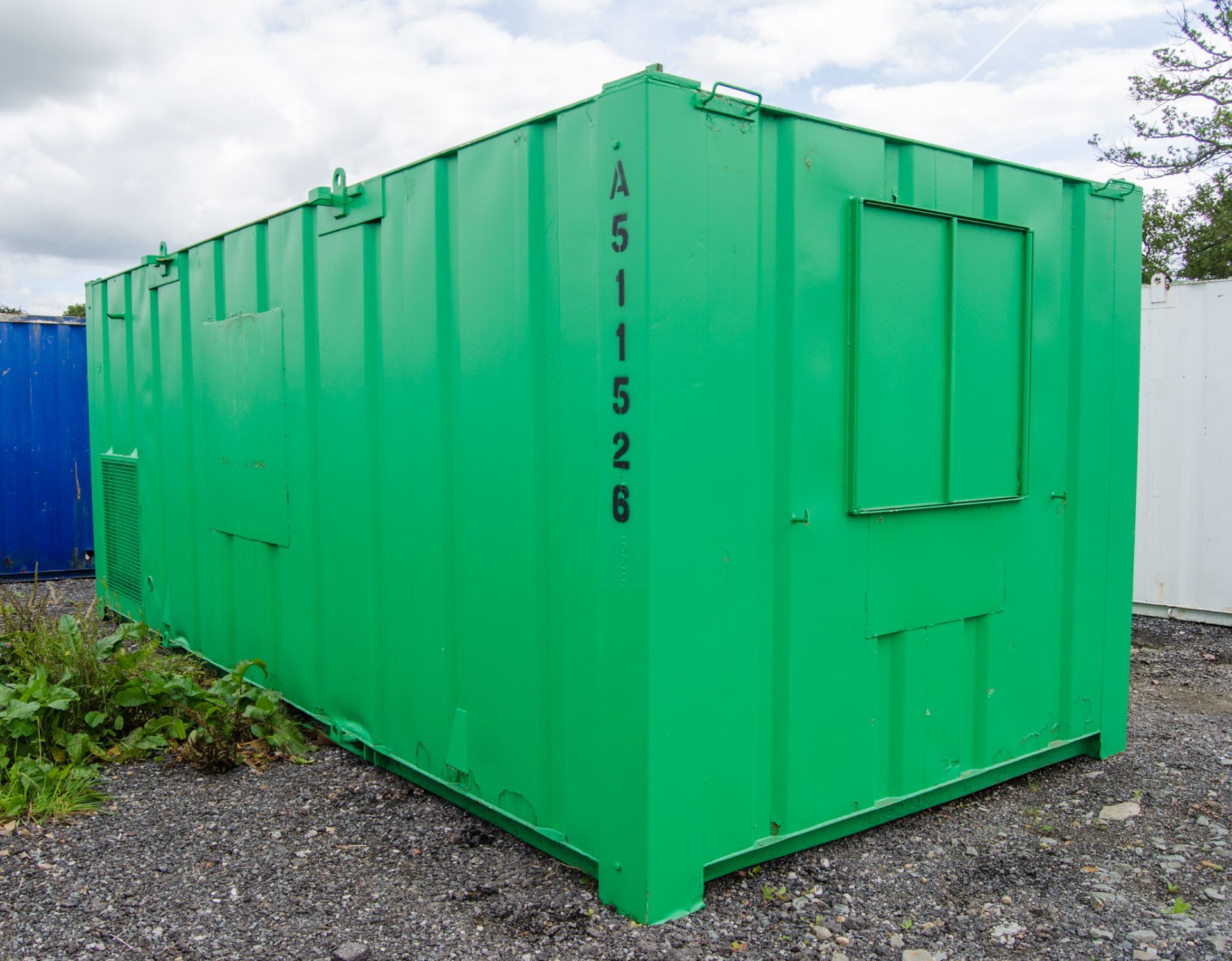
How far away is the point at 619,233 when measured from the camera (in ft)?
9.37

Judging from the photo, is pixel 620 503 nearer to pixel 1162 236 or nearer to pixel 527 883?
pixel 527 883

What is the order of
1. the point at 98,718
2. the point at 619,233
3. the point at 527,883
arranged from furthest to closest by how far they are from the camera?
1. the point at 98,718
2. the point at 527,883
3. the point at 619,233

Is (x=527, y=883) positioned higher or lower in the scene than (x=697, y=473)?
lower

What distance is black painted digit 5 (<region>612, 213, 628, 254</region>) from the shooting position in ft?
9.32

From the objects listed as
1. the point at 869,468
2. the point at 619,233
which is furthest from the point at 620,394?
the point at 869,468

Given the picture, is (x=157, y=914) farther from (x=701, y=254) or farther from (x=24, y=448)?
(x=24, y=448)

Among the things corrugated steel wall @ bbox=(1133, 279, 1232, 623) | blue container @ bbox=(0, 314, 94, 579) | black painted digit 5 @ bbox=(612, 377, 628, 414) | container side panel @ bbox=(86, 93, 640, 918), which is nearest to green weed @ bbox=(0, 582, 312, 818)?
container side panel @ bbox=(86, 93, 640, 918)

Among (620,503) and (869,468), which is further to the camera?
(869,468)

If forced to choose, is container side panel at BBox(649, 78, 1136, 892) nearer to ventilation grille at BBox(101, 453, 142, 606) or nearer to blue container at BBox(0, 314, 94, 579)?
ventilation grille at BBox(101, 453, 142, 606)

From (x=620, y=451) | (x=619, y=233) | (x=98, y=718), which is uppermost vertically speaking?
(x=619, y=233)

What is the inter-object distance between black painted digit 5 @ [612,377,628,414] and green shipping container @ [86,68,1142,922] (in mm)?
21

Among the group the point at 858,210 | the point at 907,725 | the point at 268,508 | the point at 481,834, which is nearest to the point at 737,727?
the point at 907,725

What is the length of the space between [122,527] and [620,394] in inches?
216

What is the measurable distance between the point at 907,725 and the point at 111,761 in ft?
11.1
